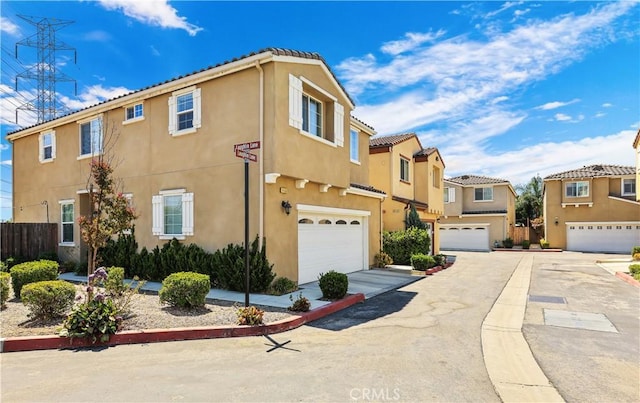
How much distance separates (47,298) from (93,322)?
4.99 feet

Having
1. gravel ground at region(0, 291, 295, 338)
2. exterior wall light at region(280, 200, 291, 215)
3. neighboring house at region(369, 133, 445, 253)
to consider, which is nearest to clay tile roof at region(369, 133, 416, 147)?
neighboring house at region(369, 133, 445, 253)

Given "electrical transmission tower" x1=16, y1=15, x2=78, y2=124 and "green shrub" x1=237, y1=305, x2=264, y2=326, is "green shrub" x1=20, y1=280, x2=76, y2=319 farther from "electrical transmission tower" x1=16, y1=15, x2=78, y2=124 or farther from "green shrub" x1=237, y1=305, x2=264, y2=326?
"electrical transmission tower" x1=16, y1=15, x2=78, y2=124

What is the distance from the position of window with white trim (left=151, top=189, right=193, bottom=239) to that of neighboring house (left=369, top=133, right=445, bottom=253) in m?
11.2

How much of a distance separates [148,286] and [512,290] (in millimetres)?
11952

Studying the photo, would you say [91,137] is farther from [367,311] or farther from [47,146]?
[367,311]

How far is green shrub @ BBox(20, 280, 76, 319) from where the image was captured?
719 cm

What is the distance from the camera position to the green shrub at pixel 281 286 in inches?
411

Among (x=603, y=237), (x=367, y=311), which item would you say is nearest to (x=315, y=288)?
(x=367, y=311)

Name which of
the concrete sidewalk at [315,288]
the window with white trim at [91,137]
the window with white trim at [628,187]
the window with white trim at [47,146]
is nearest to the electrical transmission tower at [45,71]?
the window with white trim at [47,146]

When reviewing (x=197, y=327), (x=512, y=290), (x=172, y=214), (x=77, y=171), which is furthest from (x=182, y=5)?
(x=512, y=290)

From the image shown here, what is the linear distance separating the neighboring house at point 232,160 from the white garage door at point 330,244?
0.04 meters

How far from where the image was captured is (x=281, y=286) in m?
10.6

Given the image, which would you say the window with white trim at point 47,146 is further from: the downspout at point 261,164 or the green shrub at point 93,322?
the green shrub at point 93,322

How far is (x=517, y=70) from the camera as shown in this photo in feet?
41.7
